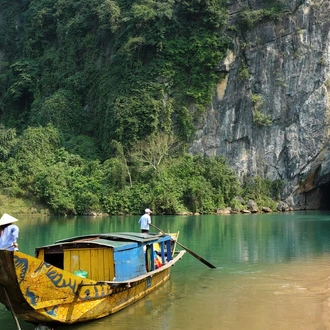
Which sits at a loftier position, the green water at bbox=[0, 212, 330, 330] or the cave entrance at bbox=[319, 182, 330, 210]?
the cave entrance at bbox=[319, 182, 330, 210]

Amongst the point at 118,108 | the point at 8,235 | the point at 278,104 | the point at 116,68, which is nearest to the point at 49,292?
the point at 8,235

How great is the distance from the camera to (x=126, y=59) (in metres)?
42.3

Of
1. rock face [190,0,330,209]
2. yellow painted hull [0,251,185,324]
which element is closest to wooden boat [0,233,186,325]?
yellow painted hull [0,251,185,324]

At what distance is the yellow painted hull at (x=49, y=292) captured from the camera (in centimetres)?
667

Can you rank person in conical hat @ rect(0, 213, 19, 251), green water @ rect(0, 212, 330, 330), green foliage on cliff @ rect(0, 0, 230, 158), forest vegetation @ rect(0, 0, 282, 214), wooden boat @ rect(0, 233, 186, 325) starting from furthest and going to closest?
green foliage on cliff @ rect(0, 0, 230, 158) < forest vegetation @ rect(0, 0, 282, 214) < green water @ rect(0, 212, 330, 330) < person in conical hat @ rect(0, 213, 19, 251) < wooden boat @ rect(0, 233, 186, 325)

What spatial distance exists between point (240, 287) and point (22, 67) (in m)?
42.0

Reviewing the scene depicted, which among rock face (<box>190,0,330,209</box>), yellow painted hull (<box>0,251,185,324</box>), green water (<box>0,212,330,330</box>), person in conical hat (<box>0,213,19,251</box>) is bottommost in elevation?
green water (<box>0,212,330,330</box>)

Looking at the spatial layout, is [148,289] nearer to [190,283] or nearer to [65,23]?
[190,283]

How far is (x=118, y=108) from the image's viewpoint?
39.8 m

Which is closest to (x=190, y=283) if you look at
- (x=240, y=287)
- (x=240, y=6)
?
(x=240, y=287)

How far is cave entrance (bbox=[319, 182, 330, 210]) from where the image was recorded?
44.1 metres

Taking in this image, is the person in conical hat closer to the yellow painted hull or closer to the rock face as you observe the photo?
the yellow painted hull

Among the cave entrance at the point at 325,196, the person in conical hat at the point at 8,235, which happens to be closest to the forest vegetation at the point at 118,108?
the cave entrance at the point at 325,196

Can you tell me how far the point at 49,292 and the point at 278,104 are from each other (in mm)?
36918
